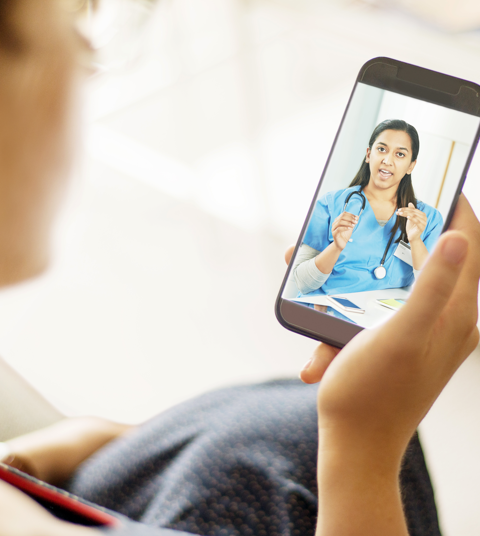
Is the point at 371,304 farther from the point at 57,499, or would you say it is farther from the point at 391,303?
the point at 57,499

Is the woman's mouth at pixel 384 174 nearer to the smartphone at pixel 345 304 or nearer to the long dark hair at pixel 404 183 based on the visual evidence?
the long dark hair at pixel 404 183

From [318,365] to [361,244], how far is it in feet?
0.41

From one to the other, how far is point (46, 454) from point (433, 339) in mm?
441

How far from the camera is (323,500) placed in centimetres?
31

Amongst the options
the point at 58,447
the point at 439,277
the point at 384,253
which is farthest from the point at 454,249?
the point at 58,447

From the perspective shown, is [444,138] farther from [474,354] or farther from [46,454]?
[46,454]

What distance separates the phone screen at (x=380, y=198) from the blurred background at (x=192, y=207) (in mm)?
281

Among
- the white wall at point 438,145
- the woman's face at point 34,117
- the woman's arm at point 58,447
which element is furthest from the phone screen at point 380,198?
the woman's arm at point 58,447

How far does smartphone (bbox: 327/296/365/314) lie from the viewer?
39 cm

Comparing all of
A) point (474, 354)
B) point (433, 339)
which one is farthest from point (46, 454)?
point (474, 354)

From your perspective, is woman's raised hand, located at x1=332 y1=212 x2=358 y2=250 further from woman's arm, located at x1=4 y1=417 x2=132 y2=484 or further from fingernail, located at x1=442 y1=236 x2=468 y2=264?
woman's arm, located at x1=4 y1=417 x2=132 y2=484

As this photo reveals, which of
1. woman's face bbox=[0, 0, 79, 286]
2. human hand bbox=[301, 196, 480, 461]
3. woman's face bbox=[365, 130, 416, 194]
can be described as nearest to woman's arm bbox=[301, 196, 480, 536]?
human hand bbox=[301, 196, 480, 461]

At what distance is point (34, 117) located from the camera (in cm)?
27

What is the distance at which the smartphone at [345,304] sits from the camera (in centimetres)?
39
